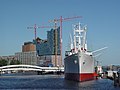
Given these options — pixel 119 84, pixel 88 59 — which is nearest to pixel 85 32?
pixel 88 59

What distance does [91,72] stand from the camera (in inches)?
4879

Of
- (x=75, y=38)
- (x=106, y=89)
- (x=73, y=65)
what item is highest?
(x=75, y=38)

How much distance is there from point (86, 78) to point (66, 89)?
117ft

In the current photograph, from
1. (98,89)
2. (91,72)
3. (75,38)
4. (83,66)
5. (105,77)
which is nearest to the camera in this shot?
(98,89)

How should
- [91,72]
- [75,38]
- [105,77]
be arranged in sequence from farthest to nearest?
[105,77], [75,38], [91,72]

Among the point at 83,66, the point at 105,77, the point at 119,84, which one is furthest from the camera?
the point at 105,77

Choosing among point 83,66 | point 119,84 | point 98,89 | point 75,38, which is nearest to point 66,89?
point 98,89

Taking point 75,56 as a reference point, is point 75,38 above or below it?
above

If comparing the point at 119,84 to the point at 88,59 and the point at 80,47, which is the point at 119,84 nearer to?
the point at 88,59

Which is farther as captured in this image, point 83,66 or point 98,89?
point 83,66

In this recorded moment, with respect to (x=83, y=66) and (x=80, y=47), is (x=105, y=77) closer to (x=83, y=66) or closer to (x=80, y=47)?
(x=80, y=47)

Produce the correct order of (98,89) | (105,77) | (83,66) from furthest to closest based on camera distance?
(105,77)
(83,66)
(98,89)

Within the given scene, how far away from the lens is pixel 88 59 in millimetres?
119875

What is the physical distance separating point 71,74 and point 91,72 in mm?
7434
